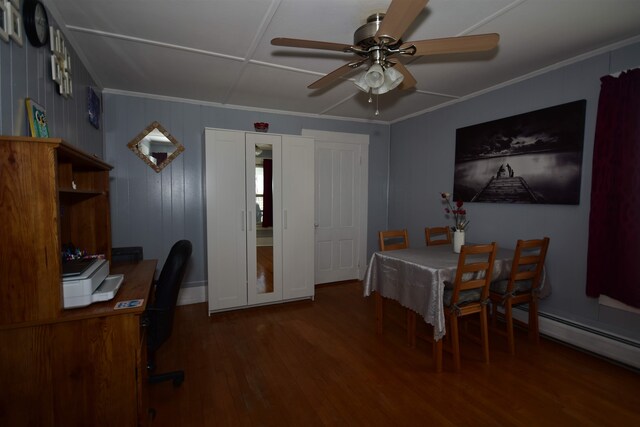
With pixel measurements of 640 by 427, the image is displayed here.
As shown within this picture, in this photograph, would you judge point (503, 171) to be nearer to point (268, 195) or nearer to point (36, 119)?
point (268, 195)

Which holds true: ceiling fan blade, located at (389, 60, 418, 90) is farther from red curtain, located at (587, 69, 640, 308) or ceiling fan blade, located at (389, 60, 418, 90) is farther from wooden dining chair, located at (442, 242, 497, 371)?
red curtain, located at (587, 69, 640, 308)

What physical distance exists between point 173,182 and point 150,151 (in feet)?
1.35

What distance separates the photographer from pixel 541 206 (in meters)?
2.78

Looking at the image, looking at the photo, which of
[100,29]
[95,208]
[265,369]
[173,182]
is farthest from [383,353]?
[100,29]

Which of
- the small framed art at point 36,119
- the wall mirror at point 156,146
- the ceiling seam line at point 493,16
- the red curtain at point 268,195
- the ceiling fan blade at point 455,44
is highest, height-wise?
the ceiling seam line at point 493,16

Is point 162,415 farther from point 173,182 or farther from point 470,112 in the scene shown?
point 470,112

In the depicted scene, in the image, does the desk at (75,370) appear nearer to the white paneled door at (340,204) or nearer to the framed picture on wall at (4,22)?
the framed picture on wall at (4,22)

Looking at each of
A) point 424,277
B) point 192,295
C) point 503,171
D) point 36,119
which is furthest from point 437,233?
point 36,119

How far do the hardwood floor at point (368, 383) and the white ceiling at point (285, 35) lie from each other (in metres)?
2.42

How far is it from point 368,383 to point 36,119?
2523 mm

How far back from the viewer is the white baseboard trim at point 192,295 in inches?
144

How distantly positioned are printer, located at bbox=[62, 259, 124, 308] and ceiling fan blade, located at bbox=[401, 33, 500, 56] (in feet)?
6.59

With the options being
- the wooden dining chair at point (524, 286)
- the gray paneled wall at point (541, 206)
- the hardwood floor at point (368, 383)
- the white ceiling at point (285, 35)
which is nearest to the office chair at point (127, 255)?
the hardwood floor at point (368, 383)

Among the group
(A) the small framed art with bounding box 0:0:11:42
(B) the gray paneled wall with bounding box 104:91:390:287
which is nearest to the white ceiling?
(B) the gray paneled wall with bounding box 104:91:390:287
